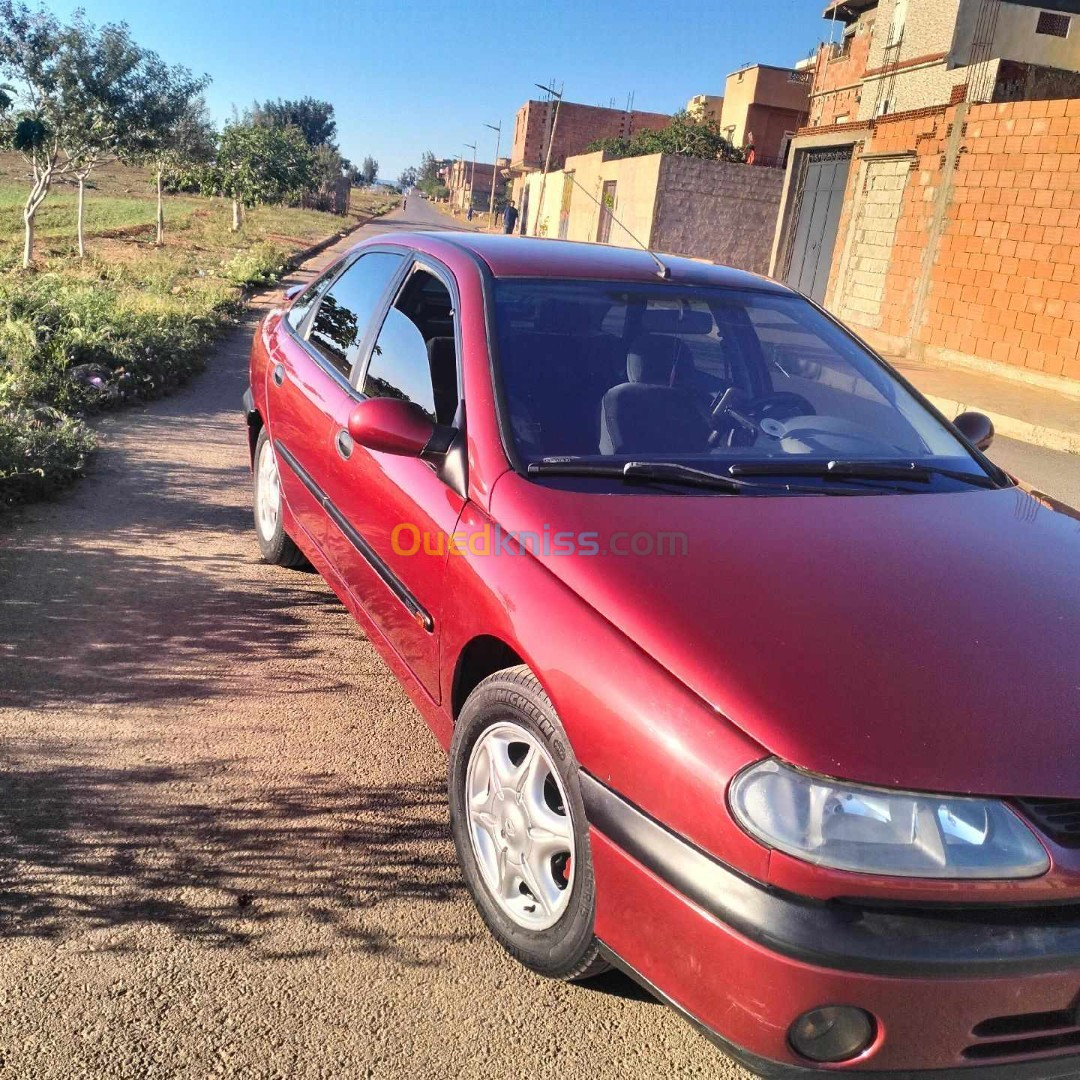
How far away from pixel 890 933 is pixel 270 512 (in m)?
3.65

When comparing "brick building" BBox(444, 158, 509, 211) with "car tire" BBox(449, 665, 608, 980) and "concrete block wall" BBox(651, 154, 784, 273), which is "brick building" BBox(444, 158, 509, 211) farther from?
"car tire" BBox(449, 665, 608, 980)

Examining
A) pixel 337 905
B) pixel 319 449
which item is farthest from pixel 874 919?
pixel 319 449

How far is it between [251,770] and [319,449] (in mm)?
1172

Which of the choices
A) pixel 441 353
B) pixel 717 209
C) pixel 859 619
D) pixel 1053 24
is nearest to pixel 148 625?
pixel 441 353

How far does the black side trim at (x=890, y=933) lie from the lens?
1.65 meters

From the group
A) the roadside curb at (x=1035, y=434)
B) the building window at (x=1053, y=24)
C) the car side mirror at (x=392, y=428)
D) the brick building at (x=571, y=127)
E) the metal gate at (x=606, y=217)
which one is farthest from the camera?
the brick building at (x=571, y=127)

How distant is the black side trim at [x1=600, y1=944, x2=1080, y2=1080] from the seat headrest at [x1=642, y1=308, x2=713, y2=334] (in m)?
2.06

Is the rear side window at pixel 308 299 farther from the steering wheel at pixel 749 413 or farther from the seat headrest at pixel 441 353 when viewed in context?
the steering wheel at pixel 749 413

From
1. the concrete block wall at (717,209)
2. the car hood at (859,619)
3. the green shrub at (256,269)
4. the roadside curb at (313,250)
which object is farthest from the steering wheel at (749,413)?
the concrete block wall at (717,209)

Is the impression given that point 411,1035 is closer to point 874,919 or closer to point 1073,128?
point 874,919

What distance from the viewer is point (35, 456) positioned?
556cm

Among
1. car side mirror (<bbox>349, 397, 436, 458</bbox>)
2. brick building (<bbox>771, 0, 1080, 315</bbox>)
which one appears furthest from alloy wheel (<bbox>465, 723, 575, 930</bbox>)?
brick building (<bbox>771, 0, 1080, 315</bbox>)

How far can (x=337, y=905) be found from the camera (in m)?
2.55

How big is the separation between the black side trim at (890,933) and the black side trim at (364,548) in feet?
4.02
